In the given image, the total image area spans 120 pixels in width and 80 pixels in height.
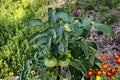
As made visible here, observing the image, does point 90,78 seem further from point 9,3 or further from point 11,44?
point 9,3

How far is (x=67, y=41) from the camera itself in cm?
409

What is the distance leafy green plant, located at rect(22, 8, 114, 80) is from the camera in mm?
4043

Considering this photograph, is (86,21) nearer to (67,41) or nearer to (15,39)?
(67,41)

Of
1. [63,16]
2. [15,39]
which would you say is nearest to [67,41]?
[63,16]

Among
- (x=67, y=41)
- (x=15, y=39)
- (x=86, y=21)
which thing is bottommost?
(x=15, y=39)

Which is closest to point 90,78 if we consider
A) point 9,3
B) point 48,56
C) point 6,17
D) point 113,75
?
point 113,75

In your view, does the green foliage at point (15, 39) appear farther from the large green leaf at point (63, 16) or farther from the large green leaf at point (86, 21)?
the large green leaf at point (86, 21)

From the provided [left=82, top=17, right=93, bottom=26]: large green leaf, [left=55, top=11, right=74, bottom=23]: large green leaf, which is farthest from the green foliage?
[left=82, top=17, right=93, bottom=26]: large green leaf

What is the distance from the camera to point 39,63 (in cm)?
445

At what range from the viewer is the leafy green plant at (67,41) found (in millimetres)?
4043

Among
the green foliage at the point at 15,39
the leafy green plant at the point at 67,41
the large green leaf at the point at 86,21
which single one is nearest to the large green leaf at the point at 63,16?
the leafy green plant at the point at 67,41

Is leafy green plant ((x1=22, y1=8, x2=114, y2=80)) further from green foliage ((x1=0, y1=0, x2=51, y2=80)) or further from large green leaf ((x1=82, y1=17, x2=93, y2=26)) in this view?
green foliage ((x1=0, y1=0, x2=51, y2=80))

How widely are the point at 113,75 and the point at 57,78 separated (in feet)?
2.33

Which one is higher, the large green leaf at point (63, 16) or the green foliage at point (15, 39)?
the large green leaf at point (63, 16)
